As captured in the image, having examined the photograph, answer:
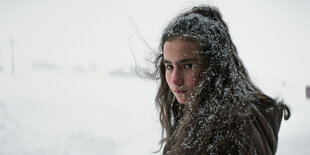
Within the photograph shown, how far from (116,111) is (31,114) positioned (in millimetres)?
3234

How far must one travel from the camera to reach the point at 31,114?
23.2 feet

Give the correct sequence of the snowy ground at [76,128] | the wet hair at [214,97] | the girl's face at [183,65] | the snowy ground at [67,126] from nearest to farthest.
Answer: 1. the wet hair at [214,97]
2. the girl's face at [183,65]
3. the snowy ground at [76,128]
4. the snowy ground at [67,126]

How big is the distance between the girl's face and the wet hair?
0.03m

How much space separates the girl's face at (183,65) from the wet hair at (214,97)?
A: 35 millimetres

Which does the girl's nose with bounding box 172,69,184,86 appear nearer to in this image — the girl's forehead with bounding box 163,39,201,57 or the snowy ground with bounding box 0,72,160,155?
the girl's forehead with bounding box 163,39,201,57

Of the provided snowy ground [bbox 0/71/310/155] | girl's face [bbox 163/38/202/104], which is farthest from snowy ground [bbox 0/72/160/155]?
girl's face [bbox 163/38/202/104]

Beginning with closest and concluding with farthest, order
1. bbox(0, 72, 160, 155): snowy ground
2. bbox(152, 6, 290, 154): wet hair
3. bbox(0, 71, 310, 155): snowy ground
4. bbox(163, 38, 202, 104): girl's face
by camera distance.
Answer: bbox(152, 6, 290, 154): wet hair → bbox(163, 38, 202, 104): girl's face → bbox(0, 71, 310, 155): snowy ground → bbox(0, 72, 160, 155): snowy ground

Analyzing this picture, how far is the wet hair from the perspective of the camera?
1.08 m

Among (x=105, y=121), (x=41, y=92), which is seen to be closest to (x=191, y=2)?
(x=105, y=121)

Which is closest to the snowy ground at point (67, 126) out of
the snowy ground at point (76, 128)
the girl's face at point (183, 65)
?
the snowy ground at point (76, 128)

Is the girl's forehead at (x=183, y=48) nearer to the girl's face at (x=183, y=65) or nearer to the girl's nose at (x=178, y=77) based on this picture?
the girl's face at (x=183, y=65)

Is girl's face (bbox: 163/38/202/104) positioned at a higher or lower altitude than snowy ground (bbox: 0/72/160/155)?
higher

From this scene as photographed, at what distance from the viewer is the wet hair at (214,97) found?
1080 millimetres

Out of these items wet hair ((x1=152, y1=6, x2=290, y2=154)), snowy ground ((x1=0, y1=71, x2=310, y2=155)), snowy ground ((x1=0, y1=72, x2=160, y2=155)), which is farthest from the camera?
snowy ground ((x1=0, y1=72, x2=160, y2=155))
